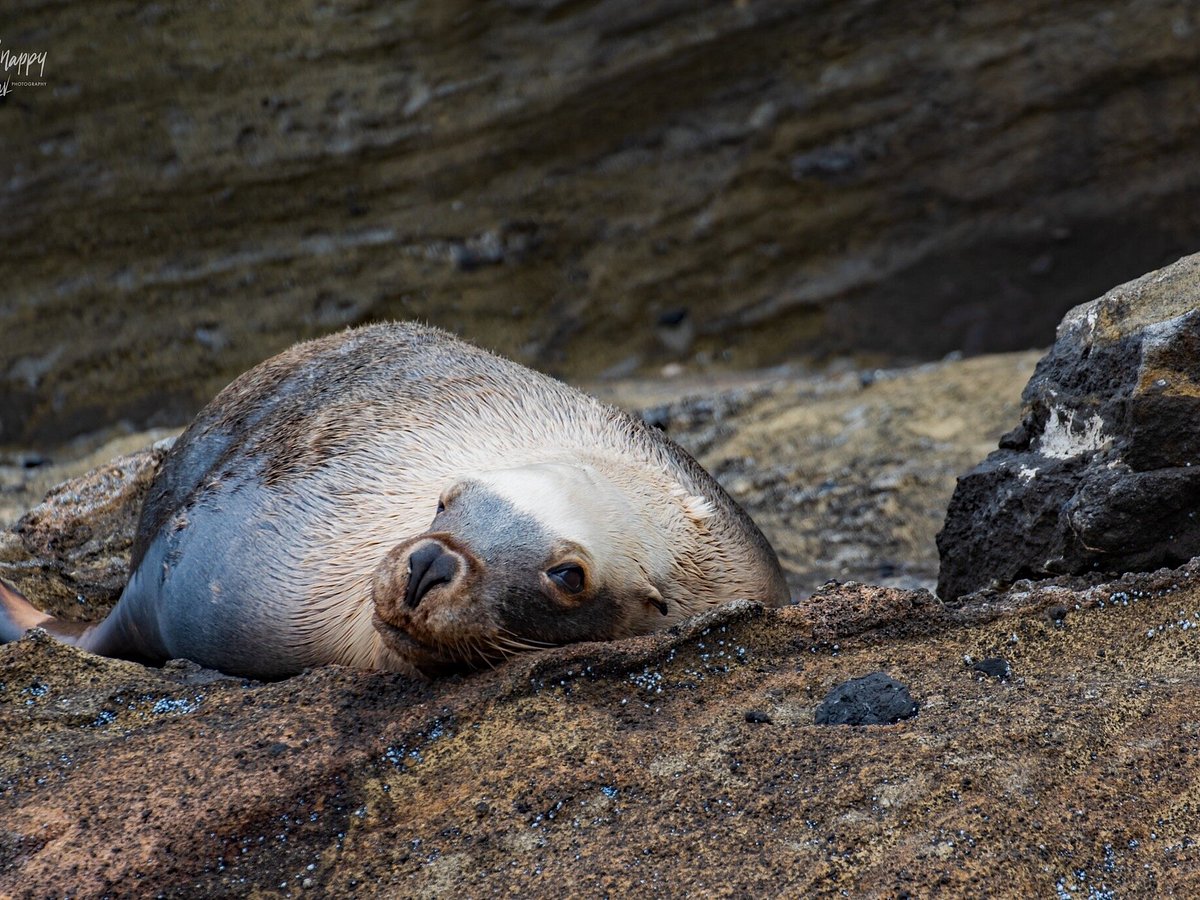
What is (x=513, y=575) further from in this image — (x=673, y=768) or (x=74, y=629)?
(x=74, y=629)

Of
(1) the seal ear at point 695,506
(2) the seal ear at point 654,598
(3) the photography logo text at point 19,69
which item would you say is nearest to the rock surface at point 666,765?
(2) the seal ear at point 654,598

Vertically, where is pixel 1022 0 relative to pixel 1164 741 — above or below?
above

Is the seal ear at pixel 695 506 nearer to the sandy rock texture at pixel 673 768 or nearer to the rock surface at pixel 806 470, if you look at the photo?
the sandy rock texture at pixel 673 768

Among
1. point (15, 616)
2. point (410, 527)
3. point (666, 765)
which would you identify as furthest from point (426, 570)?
point (15, 616)

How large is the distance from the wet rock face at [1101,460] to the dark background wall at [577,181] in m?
5.79

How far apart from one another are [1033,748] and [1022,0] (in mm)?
7873

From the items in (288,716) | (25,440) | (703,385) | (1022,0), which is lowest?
(703,385)

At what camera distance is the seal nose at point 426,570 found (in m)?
3.13

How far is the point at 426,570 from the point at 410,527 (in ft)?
2.05

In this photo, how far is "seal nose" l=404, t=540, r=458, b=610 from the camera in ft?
10.3

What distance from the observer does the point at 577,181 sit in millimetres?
9758

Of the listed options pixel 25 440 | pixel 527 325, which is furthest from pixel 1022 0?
pixel 25 440

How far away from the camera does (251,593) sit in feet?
12.3

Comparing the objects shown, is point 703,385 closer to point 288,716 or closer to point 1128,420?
point 1128,420
